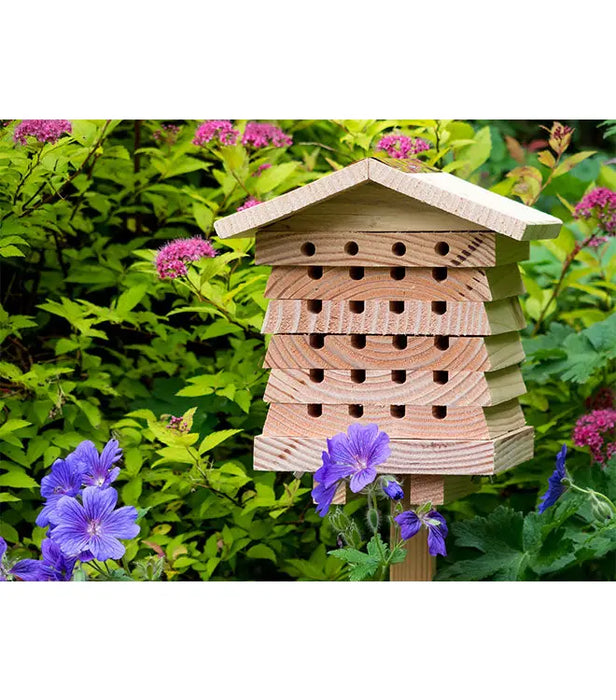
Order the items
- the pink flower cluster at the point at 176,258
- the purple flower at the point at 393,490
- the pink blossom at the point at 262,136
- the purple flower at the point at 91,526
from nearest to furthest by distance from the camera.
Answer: the purple flower at the point at 91,526, the purple flower at the point at 393,490, the pink flower cluster at the point at 176,258, the pink blossom at the point at 262,136

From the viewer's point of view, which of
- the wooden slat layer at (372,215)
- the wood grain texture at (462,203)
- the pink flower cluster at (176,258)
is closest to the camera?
the wood grain texture at (462,203)

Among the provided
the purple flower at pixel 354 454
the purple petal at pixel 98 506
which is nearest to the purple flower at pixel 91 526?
the purple petal at pixel 98 506

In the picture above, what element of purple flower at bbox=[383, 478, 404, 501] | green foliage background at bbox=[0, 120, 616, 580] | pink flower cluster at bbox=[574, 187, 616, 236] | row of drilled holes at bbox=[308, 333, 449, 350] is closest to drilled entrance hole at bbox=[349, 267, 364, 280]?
row of drilled holes at bbox=[308, 333, 449, 350]

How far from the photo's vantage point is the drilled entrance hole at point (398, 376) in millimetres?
2322

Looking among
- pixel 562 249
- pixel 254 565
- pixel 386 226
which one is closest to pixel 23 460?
pixel 254 565

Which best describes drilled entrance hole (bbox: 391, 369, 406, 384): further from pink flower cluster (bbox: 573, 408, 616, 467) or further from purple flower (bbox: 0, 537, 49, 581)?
purple flower (bbox: 0, 537, 49, 581)

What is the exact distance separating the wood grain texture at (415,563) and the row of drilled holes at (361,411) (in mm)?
361

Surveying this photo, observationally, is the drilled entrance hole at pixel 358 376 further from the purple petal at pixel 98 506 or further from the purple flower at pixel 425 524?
the purple petal at pixel 98 506

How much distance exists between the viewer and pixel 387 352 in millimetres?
2309

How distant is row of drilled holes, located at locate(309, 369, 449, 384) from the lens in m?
2.30

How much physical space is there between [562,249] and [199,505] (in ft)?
4.13

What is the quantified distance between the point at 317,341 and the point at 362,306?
4.8 inches

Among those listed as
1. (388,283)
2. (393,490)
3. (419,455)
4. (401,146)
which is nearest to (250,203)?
(401,146)

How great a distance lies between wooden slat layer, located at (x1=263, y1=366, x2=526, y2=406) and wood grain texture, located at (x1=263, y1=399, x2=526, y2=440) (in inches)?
0.7
